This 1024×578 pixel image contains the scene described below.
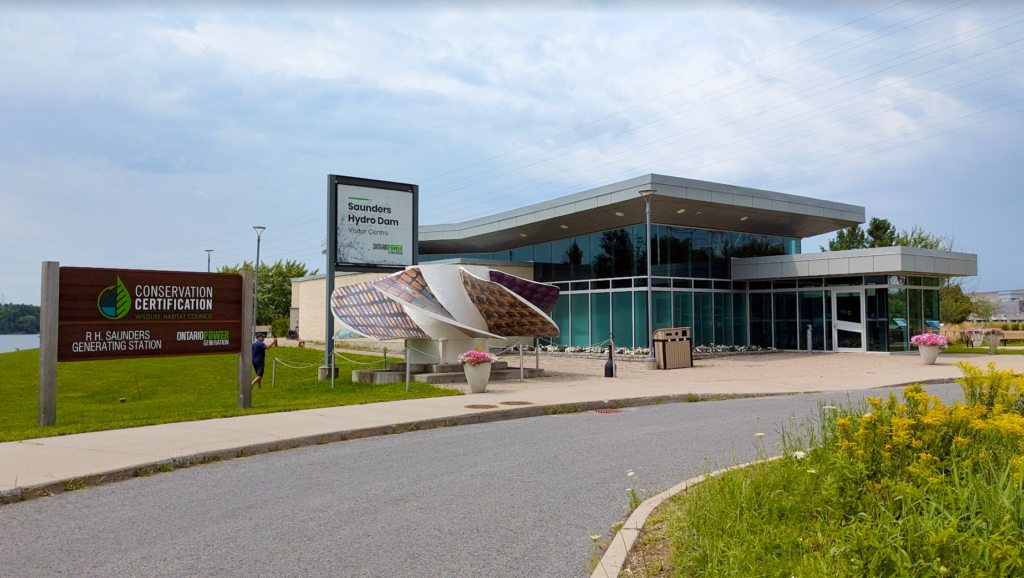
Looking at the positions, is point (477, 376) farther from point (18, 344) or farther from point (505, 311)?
point (18, 344)

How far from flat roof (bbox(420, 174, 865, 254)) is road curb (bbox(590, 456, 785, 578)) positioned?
77.5 feet

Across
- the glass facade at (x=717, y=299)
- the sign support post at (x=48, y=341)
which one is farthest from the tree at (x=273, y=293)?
the sign support post at (x=48, y=341)

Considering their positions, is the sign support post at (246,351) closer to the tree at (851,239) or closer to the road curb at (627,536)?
the road curb at (627,536)

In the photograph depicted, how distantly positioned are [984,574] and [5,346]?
179 feet

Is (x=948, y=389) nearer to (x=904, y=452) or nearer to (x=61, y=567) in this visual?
(x=904, y=452)

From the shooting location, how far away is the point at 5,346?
4644cm

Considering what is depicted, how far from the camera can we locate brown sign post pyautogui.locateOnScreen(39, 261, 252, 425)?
12070 mm

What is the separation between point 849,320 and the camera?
32062 mm

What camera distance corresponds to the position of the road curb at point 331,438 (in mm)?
7551

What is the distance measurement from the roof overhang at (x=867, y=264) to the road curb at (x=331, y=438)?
1566 centimetres

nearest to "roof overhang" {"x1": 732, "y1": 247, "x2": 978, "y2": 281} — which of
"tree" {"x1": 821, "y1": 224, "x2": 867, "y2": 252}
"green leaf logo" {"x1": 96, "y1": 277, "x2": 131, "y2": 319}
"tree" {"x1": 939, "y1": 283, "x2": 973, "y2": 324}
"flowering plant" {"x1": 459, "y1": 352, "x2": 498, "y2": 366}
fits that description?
"flowering plant" {"x1": 459, "y1": 352, "x2": 498, "y2": 366}

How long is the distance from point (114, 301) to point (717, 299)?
26.9m

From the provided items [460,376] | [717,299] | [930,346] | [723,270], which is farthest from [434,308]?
[723,270]

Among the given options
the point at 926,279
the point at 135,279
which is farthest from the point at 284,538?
the point at 926,279
